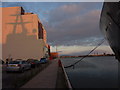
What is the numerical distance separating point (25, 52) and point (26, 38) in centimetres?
490

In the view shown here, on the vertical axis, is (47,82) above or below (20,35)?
below

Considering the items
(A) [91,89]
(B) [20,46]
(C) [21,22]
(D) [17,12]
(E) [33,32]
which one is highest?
(D) [17,12]

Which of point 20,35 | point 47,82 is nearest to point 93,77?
point 47,82

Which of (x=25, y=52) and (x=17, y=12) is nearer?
(x=25, y=52)

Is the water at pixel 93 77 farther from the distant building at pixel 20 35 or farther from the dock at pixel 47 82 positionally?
the distant building at pixel 20 35

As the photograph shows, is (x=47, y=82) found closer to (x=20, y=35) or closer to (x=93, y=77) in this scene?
(x=93, y=77)

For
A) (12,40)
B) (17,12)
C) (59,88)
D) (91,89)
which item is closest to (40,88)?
(59,88)

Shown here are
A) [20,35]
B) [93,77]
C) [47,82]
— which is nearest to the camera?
[47,82]

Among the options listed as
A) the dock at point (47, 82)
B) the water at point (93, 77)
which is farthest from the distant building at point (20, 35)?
the dock at point (47, 82)

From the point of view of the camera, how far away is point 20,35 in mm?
48406

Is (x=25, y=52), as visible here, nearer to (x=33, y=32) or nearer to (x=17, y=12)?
(x=33, y=32)

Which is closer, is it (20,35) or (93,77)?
(93,77)

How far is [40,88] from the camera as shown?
24.0 ft

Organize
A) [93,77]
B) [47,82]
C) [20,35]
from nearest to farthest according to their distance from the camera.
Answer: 1. [47,82]
2. [93,77]
3. [20,35]
